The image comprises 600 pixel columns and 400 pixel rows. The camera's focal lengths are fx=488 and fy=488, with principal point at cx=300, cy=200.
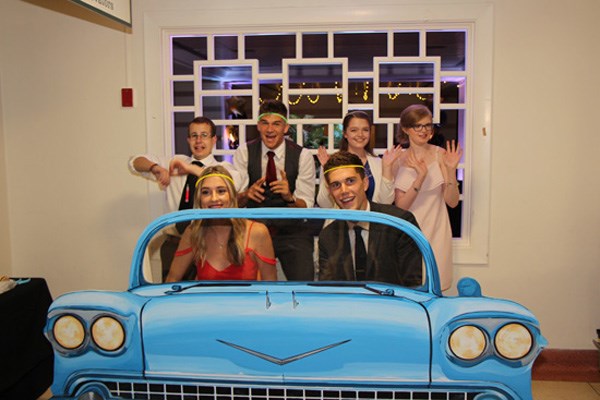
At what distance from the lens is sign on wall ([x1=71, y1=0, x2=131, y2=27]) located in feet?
9.46

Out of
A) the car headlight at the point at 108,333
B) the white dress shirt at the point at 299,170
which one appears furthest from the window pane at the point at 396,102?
the car headlight at the point at 108,333

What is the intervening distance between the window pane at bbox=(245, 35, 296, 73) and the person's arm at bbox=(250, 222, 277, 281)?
2083 mm

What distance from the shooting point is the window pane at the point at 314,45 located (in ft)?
12.3

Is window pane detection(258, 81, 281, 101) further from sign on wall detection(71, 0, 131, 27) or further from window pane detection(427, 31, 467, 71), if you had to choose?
window pane detection(427, 31, 467, 71)

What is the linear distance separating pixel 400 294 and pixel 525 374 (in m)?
0.40

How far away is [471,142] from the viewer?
363 centimetres

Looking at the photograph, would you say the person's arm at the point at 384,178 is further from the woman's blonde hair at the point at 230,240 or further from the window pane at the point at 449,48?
the woman's blonde hair at the point at 230,240

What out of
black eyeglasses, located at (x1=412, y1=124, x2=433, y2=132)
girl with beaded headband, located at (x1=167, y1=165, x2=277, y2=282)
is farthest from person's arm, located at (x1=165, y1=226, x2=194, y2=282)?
black eyeglasses, located at (x1=412, y1=124, x2=433, y2=132)

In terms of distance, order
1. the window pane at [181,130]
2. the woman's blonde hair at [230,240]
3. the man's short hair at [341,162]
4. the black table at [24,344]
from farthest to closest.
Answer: the window pane at [181,130] < the black table at [24,344] < the man's short hair at [341,162] < the woman's blonde hair at [230,240]

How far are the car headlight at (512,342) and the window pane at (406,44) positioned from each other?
2.80 meters

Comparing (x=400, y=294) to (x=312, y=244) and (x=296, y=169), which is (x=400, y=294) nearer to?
(x=312, y=244)

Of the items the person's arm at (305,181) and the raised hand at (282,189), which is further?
the person's arm at (305,181)

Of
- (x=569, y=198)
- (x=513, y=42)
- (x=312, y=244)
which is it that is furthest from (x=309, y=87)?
(x=569, y=198)

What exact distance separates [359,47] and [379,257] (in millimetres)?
2300
